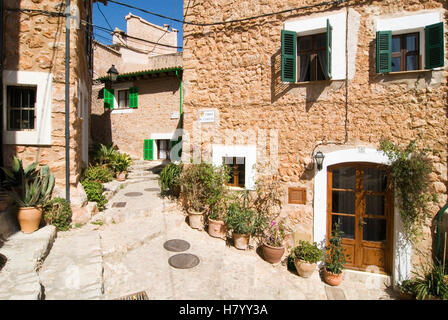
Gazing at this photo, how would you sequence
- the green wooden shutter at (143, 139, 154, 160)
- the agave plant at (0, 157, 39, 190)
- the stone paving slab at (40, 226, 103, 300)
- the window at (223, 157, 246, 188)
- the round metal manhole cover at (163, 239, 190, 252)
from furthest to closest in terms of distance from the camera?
the green wooden shutter at (143, 139, 154, 160) → the window at (223, 157, 246, 188) → the round metal manhole cover at (163, 239, 190, 252) → the agave plant at (0, 157, 39, 190) → the stone paving slab at (40, 226, 103, 300)

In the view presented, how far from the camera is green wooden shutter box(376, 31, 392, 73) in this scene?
205 inches

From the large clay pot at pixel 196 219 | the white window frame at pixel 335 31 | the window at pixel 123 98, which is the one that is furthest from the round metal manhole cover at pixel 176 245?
the window at pixel 123 98

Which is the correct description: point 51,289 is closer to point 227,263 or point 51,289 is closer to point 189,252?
point 189,252

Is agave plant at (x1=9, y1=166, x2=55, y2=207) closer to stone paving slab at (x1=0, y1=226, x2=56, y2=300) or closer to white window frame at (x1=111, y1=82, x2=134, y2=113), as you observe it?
stone paving slab at (x1=0, y1=226, x2=56, y2=300)

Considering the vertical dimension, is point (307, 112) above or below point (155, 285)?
above

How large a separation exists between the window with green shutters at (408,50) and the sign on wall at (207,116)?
4086 millimetres

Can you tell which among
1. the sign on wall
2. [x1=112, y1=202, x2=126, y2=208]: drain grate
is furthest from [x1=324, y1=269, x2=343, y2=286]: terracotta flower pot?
[x1=112, y1=202, x2=126, y2=208]: drain grate

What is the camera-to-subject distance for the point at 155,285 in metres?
4.13

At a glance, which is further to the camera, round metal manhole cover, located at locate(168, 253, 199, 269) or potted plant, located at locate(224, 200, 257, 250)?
potted plant, located at locate(224, 200, 257, 250)

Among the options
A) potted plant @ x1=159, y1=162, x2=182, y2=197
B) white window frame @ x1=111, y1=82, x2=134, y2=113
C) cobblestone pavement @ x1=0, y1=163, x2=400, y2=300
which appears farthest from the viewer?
white window frame @ x1=111, y1=82, x2=134, y2=113

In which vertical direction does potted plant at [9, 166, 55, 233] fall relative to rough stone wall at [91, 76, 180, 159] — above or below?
below

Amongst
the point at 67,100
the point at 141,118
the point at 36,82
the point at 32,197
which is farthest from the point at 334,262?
the point at 141,118
